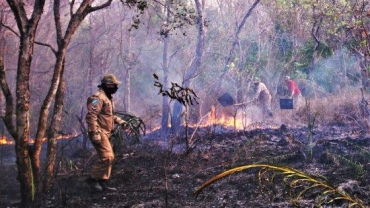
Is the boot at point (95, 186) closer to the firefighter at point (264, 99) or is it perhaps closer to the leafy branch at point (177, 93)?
the leafy branch at point (177, 93)

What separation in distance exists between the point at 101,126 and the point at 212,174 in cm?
204

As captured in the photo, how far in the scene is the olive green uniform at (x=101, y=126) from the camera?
6.16 m

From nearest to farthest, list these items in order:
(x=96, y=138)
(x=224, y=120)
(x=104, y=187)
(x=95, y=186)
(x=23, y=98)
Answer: (x=23, y=98)
(x=96, y=138)
(x=95, y=186)
(x=104, y=187)
(x=224, y=120)

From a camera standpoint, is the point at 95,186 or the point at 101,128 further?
the point at 101,128

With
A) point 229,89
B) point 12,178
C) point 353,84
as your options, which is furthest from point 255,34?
Result: point 12,178

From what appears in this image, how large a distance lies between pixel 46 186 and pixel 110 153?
1048 millimetres

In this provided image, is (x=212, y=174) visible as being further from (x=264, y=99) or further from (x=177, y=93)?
(x=264, y=99)

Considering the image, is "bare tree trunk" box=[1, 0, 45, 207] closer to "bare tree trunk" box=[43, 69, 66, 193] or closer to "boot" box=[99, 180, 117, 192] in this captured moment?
"bare tree trunk" box=[43, 69, 66, 193]

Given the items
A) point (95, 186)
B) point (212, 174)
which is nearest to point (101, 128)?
point (95, 186)

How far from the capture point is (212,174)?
272 inches

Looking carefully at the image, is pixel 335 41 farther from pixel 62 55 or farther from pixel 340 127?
pixel 62 55

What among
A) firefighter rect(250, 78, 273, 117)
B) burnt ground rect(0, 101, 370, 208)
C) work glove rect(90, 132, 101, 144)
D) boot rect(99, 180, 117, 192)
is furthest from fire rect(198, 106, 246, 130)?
work glove rect(90, 132, 101, 144)

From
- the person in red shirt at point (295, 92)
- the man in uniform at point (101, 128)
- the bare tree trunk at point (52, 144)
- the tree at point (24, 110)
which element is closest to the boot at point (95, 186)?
the man in uniform at point (101, 128)

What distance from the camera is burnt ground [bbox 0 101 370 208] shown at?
5.38m
